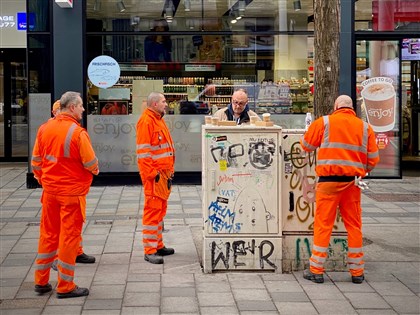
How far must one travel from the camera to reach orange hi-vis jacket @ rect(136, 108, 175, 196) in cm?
769

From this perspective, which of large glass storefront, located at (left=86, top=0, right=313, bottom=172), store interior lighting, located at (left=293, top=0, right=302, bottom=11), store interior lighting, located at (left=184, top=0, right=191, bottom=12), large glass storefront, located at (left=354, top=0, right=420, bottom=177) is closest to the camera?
large glass storefront, located at (left=86, top=0, right=313, bottom=172)

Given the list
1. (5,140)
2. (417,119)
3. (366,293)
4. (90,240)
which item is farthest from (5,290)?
(417,119)

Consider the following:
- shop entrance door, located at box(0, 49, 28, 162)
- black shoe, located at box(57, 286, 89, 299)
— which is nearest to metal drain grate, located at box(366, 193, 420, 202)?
black shoe, located at box(57, 286, 89, 299)

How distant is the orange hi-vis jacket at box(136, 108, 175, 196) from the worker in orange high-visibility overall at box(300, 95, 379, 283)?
1.59 metres

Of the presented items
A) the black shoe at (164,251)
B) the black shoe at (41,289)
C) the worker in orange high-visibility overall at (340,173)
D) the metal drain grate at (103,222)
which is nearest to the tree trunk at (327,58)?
the worker in orange high-visibility overall at (340,173)

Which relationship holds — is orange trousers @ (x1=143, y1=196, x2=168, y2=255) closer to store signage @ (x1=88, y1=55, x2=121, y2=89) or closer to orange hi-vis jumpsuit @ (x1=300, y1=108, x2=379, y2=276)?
orange hi-vis jumpsuit @ (x1=300, y1=108, x2=379, y2=276)

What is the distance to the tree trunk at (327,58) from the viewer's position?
27.4 ft

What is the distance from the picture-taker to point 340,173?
6836 mm

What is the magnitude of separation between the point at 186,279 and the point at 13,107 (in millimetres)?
12550

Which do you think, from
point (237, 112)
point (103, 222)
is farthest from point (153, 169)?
point (103, 222)

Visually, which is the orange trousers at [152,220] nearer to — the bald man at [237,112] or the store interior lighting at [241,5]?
the bald man at [237,112]

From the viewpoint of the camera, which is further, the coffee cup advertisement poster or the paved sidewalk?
the coffee cup advertisement poster

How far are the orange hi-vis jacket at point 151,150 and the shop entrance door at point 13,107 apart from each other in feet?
36.6

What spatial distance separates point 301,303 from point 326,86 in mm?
2930
